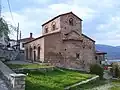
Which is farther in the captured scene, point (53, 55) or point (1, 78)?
point (53, 55)

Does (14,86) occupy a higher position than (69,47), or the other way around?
(69,47)

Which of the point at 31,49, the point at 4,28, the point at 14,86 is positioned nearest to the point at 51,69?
the point at 4,28

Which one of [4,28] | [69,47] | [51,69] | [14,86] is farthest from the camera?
[69,47]

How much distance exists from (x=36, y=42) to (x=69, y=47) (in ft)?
21.3

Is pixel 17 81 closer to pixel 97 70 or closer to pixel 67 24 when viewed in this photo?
pixel 97 70

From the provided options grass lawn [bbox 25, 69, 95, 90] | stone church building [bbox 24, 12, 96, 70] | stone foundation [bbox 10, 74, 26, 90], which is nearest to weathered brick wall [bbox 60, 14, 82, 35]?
stone church building [bbox 24, 12, 96, 70]

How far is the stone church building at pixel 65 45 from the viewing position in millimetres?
39875

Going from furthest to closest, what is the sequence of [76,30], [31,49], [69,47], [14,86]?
[31,49] → [76,30] → [69,47] → [14,86]

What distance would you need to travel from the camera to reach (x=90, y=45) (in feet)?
145

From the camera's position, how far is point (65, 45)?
132 ft

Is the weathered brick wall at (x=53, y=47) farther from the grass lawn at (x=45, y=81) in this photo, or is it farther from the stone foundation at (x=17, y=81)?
the stone foundation at (x=17, y=81)

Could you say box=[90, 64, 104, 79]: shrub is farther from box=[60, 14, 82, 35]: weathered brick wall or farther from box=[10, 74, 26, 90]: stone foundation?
box=[10, 74, 26, 90]: stone foundation

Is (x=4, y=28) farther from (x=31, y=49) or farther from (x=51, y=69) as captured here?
(x=31, y=49)

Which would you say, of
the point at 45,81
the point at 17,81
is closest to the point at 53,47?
the point at 45,81
